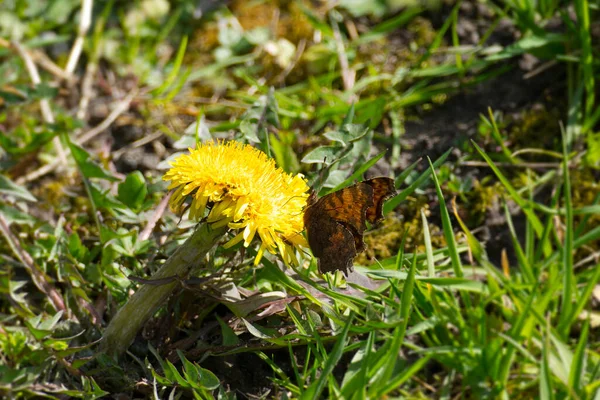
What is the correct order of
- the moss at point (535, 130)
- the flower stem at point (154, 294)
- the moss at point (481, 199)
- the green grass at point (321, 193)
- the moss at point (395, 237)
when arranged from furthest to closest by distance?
1. the moss at point (535, 130)
2. the moss at point (481, 199)
3. the moss at point (395, 237)
4. the green grass at point (321, 193)
5. the flower stem at point (154, 294)

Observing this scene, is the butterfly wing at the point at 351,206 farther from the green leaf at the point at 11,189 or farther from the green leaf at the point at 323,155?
the green leaf at the point at 11,189

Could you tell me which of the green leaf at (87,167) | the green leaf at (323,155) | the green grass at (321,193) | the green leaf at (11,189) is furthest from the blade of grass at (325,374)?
the green leaf at (11,189)

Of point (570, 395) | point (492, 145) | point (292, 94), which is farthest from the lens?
point (292, 94)

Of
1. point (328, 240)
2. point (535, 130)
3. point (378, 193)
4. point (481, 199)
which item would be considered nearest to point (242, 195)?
point (328, 240)

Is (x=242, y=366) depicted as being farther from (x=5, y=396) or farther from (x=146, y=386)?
(x=5, y=396)

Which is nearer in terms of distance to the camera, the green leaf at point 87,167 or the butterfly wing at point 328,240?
the butterfly wing at point 328,240

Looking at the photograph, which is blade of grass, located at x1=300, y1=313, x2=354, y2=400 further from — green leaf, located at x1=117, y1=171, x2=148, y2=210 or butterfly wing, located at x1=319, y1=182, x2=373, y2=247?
green leaf, located at x1=117, y1=171, x2=148, y2=210

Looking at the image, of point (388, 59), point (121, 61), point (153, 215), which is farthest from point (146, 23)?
point (153, 215)
